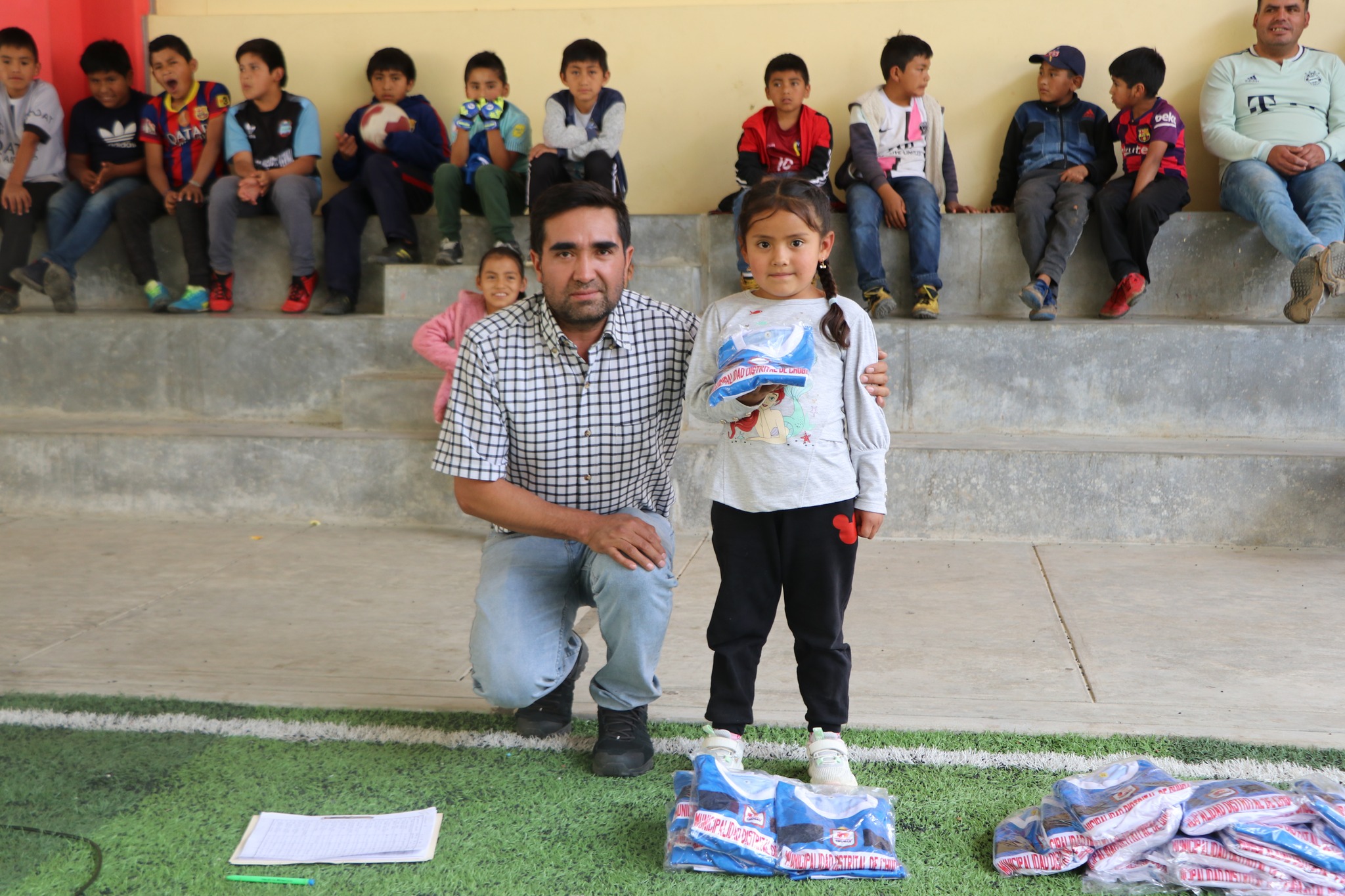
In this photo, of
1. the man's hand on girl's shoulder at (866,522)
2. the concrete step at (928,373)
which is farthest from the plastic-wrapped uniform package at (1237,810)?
the concrete step at (928,373)

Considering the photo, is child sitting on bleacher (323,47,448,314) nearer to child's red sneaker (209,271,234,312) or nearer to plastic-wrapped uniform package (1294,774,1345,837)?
child's red sneaker (209,271,234,312)

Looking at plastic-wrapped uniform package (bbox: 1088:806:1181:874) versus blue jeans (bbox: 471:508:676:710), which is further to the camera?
blue jeans (bbox: 471:508:676:710)

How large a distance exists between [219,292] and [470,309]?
188 cm

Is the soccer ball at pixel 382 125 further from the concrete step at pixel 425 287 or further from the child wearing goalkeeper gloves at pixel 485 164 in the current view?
the concrete step at pixel 425 287

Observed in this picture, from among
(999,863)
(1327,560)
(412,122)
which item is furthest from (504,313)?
(412,122)

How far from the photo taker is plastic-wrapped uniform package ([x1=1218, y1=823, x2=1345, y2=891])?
5.40 feet

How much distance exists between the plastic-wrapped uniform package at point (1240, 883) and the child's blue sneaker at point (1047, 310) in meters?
2.98

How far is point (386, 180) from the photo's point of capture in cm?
508

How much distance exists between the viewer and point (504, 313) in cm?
223

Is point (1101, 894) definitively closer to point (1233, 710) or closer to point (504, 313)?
point (1233, 710)

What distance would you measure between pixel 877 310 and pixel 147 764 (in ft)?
10.6

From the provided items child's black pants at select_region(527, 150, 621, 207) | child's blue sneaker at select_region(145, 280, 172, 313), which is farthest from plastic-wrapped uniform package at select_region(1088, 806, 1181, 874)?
child's blue sneaker at select_region(145, 280, 172, 313)

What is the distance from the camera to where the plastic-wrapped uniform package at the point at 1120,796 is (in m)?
1.74

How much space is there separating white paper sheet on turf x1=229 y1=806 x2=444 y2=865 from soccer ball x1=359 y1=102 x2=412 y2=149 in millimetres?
4029
